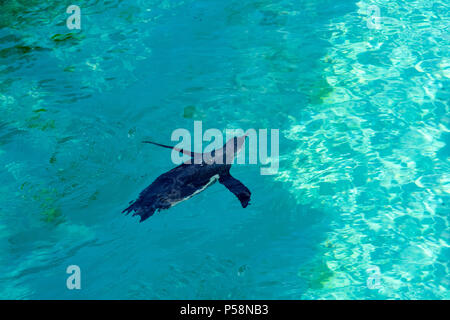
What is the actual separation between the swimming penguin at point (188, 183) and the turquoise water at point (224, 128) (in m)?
0.31

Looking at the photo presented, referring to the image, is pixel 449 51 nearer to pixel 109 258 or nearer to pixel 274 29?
pixel 274 29

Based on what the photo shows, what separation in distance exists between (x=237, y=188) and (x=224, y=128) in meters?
1.40

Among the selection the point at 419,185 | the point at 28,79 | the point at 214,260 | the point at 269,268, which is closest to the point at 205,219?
the point at 214,260

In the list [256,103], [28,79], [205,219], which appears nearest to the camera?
[205,219]

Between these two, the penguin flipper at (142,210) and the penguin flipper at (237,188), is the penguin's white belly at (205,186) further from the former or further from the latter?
the penguin flipper at (142,210)

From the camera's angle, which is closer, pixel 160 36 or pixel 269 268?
pixel 269 268

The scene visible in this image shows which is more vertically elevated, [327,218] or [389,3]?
[389,3]

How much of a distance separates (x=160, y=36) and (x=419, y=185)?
4.82m

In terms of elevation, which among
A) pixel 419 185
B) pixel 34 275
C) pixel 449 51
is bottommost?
pixel 34 275

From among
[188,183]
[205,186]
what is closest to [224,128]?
[205,186]

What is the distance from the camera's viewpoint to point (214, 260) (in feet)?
16.3

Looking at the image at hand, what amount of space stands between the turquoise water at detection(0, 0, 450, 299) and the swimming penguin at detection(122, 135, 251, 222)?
12.1 inches

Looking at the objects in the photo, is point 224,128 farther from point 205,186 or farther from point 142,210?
point 142,210

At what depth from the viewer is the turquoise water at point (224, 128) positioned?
4945 millimetres
